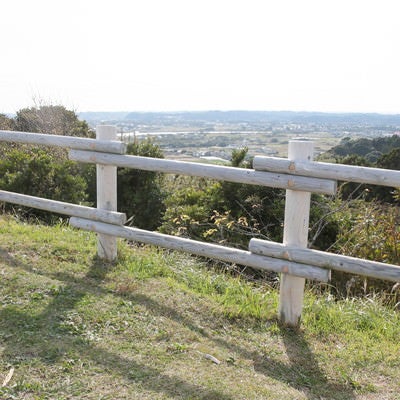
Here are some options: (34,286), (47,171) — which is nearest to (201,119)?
(47,171)

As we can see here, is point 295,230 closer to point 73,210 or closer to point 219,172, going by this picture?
point 219,172

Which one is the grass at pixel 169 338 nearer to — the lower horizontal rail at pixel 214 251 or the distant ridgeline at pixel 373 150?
the lower horizontal rail at pixel 214 251

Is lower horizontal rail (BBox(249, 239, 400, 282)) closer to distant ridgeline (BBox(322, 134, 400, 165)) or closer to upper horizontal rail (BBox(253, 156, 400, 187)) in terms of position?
upper horizontal rail (BBox(253, 156, 400, 187))

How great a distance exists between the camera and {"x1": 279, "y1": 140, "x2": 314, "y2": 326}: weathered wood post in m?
4.18

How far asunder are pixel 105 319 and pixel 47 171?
4.74 metres

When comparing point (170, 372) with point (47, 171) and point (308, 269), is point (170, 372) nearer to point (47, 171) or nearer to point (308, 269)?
point (308, 269)

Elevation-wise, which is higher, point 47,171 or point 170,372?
point 47,171

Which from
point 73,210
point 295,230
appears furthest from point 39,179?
point 295,230

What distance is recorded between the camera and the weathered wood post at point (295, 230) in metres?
4.18

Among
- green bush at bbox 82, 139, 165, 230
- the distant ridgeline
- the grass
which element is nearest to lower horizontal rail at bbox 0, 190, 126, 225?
the grass

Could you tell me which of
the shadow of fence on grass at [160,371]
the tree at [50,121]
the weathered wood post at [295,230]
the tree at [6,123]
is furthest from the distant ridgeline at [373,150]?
the shadow of fence on grass at [160,371]

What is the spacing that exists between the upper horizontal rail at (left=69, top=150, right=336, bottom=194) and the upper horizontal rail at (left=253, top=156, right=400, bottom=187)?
0.16 ft

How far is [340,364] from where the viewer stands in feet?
12.9

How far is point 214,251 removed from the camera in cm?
466
